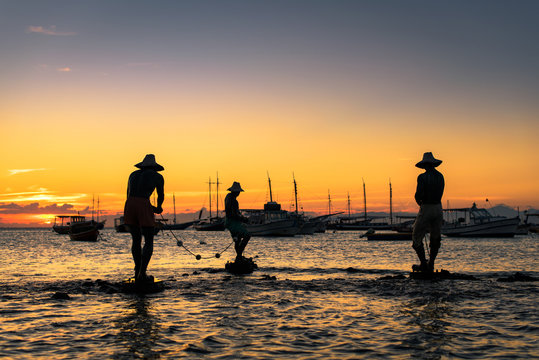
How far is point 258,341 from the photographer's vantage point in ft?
19.2

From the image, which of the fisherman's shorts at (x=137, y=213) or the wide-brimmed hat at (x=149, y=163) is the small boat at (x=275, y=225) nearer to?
the wide-brimmed hat at (x=149, y=163)

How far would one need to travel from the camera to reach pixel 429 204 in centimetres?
1241

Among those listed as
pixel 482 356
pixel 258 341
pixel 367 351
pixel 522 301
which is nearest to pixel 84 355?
pixel 258 341

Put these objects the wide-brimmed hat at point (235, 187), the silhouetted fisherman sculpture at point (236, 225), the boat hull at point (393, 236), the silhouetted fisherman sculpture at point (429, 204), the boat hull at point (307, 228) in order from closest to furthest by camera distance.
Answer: the silhouetted fisherman sculpture at point (429, 204) < the silhouetted fisherman sculpture at point (236, 225) < the wide-brimmed hat at point (235, 187) < the boat hull at point (393, 236) < the boat hull at point (307, 228)

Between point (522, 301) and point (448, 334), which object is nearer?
point (448, 334)

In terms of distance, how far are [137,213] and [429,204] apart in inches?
283

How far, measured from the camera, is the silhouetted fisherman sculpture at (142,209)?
10141 mm

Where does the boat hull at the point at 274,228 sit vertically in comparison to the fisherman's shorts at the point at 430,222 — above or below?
below

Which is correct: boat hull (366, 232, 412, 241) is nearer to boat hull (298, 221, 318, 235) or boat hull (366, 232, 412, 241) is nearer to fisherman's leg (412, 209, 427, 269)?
boat hull (298, 221, 318, 235)

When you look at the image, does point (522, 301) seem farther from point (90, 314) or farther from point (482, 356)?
point (90, 314)

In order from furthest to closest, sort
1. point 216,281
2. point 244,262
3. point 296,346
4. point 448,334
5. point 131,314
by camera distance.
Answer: point 244,262 < point 216,281 < point 131,314 < point 448,334 < point 296,346

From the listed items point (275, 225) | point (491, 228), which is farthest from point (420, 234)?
point (275, 225)

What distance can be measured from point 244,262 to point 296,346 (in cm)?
984

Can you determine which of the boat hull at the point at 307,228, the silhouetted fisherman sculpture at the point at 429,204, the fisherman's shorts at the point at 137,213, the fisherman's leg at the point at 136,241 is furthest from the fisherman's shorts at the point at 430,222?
the boat hull at the point at 307,228
